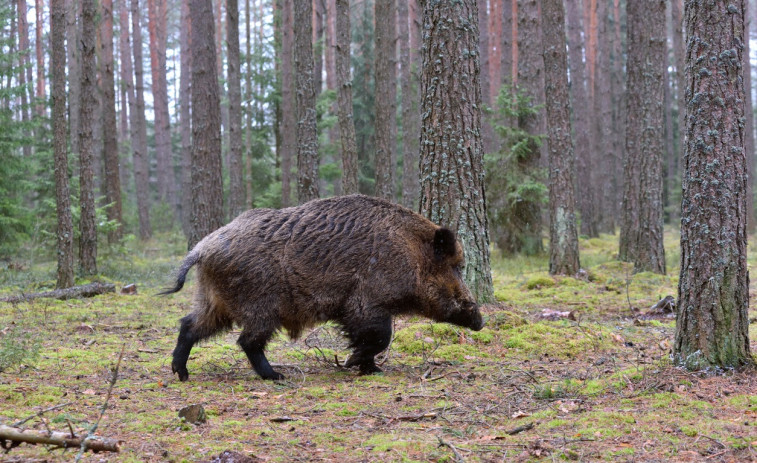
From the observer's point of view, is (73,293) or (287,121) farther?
(287,121)

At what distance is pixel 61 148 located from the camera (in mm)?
12406

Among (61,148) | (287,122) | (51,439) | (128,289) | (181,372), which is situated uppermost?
(287,122)

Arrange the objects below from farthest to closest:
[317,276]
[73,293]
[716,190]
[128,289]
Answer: [128,289] → [73,293] → [317,276] → [716,190]

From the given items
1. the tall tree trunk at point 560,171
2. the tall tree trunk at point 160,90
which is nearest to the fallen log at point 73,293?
the tall tree trunk at point 560,171

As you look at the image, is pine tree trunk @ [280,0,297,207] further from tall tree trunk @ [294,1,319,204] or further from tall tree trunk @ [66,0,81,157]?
tall tree trunk @ [66,0,81,157]

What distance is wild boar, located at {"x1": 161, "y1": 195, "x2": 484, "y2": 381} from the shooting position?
6129mm

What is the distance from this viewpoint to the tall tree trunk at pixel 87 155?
14.4 m

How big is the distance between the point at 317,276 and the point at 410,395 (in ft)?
4.87

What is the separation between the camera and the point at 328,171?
2406cm

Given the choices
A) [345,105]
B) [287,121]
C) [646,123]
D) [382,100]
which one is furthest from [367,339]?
[287,121]

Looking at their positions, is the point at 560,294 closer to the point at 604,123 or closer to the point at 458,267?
the point at 458,267

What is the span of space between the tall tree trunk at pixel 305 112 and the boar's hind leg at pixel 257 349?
28.5 feet

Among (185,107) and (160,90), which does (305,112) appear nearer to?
(160,90)

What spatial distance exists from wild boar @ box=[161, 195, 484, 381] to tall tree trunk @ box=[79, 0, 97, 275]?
923cm
